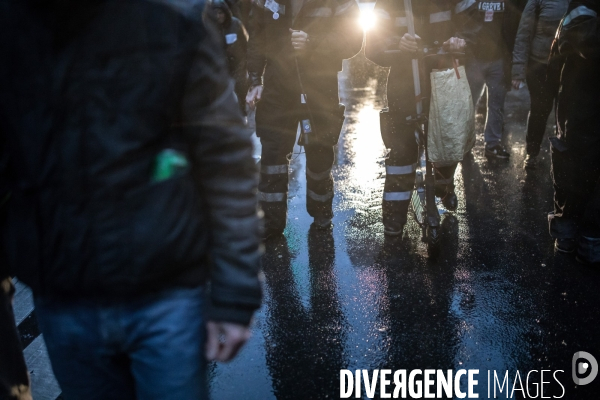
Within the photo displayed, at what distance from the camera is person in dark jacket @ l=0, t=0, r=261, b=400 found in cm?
131

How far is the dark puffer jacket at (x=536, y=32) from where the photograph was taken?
18.7 feet

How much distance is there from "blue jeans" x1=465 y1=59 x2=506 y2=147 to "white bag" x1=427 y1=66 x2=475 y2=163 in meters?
2.61

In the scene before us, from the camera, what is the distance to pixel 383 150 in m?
7.17

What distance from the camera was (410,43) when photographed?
403 centimetres

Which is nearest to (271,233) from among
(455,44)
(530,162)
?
(455,44)

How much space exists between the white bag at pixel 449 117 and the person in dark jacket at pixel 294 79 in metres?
0.84

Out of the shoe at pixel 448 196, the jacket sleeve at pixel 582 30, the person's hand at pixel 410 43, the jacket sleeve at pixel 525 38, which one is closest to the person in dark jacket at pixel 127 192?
the person's hand at pixel 410 43

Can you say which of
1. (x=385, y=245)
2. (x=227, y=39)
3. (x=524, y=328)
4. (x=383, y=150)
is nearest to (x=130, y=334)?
(x=524, y=328)

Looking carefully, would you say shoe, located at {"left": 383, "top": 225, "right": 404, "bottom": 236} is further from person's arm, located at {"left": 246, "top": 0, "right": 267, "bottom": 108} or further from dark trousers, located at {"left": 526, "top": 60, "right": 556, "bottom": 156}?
dark trousers, located at {"left": 526, "top": 60, "right": 556, "bottom": 156}

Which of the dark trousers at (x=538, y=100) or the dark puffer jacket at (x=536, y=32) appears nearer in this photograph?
the dark puffer jacket at (x=536, y=32)

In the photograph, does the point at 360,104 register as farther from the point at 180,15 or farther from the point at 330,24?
the point at 180,15

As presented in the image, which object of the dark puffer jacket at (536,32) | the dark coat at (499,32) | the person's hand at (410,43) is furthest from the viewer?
the dark coat at (499,32)

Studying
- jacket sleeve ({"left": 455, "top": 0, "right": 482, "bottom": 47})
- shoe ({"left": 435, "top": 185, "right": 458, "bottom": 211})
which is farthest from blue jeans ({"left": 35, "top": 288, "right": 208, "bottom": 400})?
shoe ({"left": 435, "top": 185, "right": 458, "bottom": 211})

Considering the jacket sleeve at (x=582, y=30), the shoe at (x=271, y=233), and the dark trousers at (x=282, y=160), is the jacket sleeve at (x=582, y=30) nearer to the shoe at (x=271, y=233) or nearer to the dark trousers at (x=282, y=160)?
the dark trousers at (x=282, y=160)
